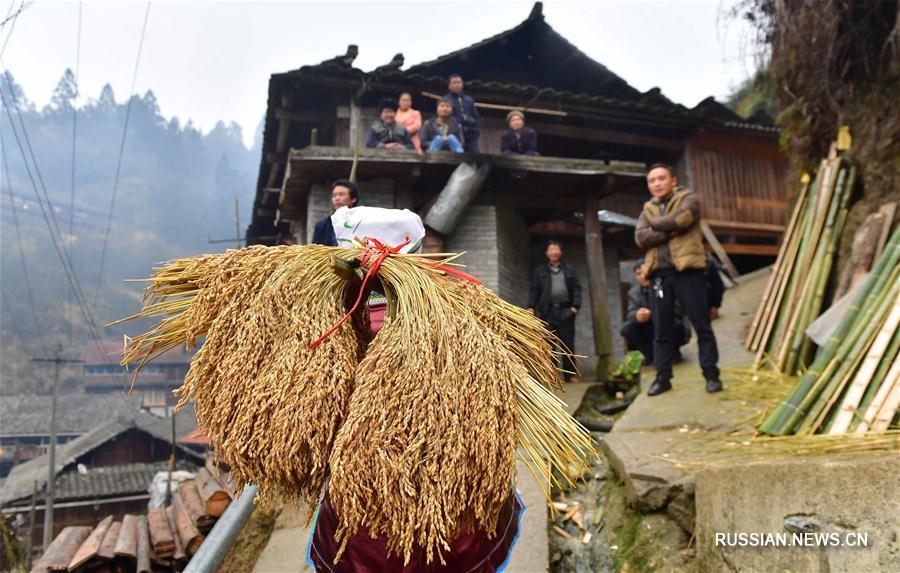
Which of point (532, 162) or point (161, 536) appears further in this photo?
point (532, 162)

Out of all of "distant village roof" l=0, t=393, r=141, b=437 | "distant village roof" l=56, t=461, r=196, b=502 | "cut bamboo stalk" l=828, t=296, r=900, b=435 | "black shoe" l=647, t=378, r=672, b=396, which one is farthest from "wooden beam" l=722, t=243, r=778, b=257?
"distant village roof" l=0, t=393, r=141, b=437

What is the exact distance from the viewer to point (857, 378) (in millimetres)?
3652

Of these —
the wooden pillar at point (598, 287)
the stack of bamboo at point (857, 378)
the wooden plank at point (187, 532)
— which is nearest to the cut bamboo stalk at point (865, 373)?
the stack of bamboo at point (857, 378)

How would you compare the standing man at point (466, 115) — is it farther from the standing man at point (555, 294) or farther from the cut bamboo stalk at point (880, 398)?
the cut bamboo stalk at point (880, 398)

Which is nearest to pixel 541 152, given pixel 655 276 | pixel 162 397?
pixel 655 276

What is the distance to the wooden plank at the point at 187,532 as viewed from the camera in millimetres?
4363

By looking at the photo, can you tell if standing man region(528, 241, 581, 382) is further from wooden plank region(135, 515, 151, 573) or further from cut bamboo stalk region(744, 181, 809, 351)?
wooden plank region(135, 515, 151, 573)

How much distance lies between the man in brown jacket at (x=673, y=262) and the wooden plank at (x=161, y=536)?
171 inches

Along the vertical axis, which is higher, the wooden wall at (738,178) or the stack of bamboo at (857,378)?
the wooden wall at (738,178)

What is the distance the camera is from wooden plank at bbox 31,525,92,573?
4156mm

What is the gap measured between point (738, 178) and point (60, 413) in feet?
127

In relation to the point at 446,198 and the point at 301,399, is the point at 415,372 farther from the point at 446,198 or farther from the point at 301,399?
the point at 446,198

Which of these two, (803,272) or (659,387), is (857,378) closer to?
(659,387)

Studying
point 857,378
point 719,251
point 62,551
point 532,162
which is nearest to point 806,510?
point 857,378
